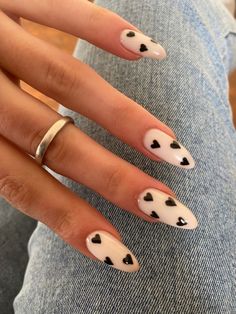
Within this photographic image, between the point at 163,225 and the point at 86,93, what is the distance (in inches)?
5.5

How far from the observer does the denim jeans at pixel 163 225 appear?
14.4 inches

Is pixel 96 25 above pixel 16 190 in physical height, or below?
above

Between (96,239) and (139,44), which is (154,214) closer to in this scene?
(96,239)

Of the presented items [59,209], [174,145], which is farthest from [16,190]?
[174,145]

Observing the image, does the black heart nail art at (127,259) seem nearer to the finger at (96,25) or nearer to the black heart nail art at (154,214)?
the black heart nail art at (154,214)

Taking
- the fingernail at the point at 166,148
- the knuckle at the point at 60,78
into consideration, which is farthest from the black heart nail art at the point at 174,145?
the knuckle at the point at 60,78

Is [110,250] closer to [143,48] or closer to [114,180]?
[114,180]

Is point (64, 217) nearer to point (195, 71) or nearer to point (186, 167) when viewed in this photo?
point (186, 167)

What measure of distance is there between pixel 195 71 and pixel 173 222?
7.8 inches

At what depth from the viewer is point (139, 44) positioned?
39 cm

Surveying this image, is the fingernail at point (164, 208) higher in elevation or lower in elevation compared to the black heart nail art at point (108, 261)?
higher

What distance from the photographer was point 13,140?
387 millimetres

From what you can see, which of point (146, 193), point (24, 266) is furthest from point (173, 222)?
point (24, 266)

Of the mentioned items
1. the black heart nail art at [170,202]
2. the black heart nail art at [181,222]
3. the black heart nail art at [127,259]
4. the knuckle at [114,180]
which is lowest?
the black heart nail art at [127,259]
